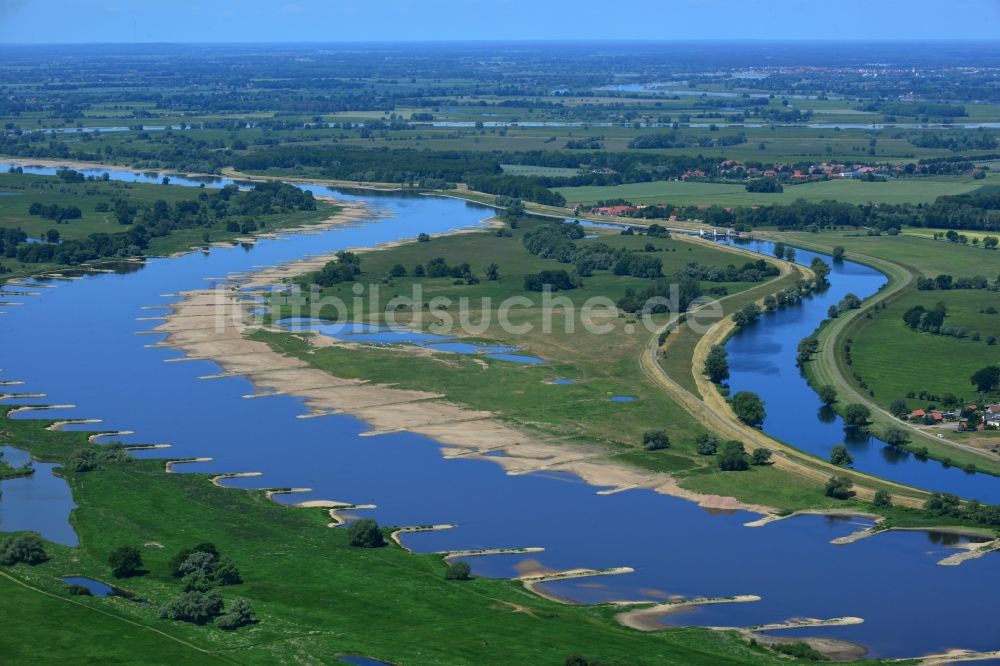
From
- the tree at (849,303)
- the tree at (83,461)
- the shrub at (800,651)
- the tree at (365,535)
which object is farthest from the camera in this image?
the tree at (849,303)

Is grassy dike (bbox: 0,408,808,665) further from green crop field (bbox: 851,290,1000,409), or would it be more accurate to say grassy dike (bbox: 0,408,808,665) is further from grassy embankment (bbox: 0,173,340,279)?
grassy embankment (bbox: 0,173,340,279)

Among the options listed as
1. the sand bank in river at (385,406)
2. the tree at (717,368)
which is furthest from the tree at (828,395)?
the sand bank in river at (385,406)

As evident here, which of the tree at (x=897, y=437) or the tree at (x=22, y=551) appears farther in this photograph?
the tree at (x=897, y=437)

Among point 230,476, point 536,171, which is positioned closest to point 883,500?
point 230,476

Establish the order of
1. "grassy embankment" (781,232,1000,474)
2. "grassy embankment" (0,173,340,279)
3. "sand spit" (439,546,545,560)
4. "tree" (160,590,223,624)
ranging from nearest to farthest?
"tree" (160,590,223,624)
"sand spit" (439,546,545,560)
"grassy embankment" (781,232,1000,474)
"grassy embankment" (0,173,340,279)

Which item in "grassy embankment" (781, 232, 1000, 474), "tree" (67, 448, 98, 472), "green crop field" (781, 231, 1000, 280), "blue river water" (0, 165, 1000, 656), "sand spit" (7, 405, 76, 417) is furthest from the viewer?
"green crop field" (781, 231, 1000, 280)

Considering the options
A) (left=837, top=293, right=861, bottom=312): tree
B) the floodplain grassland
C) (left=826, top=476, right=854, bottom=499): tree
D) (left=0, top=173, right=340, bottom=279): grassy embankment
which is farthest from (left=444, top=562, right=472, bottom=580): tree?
(left=0, top=173, right=340, bottom=279): grassy embankment

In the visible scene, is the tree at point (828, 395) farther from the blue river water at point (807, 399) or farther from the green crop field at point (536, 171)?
the green crop field at point (536, 171)

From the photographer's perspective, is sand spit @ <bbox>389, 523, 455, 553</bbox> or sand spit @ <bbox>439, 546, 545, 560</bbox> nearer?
sand spit @ <bbox>439, 546, 545, 560</bbox>
